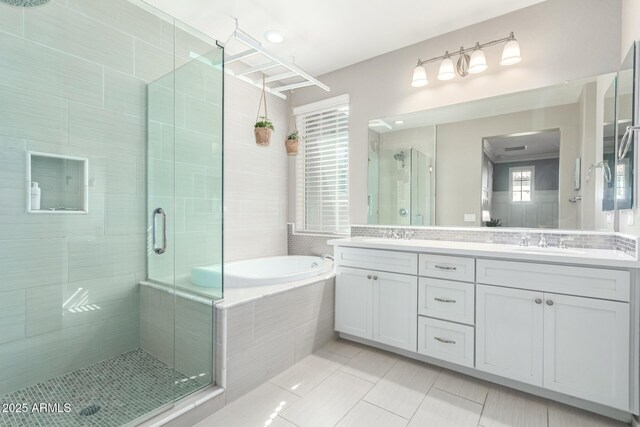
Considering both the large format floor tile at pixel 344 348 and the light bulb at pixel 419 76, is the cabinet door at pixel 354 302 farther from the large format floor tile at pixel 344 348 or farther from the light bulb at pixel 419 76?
the light bulb at pixel 419 76

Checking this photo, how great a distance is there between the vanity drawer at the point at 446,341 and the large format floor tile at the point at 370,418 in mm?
580

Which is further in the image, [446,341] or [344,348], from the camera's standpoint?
[344,348]

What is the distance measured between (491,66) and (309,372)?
2.68 m

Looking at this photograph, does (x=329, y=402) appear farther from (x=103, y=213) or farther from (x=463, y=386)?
(x=103, y=213)

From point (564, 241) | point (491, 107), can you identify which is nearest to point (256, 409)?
point (564, 241)

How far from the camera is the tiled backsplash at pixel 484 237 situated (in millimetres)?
1963

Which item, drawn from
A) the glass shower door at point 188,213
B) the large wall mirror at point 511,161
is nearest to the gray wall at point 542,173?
the large wall mirror at point 511,161

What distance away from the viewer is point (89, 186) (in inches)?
76.7

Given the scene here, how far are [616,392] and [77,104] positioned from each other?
3.39 meters

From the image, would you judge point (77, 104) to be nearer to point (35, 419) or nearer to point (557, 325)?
point (35, 419)

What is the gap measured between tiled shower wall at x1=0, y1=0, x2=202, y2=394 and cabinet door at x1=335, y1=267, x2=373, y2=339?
1490mm

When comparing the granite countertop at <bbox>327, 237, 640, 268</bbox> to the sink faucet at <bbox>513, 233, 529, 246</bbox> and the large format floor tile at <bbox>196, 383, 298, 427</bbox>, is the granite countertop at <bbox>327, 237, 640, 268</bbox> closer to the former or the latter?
the sink faucet at <bbox>513, 233, 529, 246</bbox>

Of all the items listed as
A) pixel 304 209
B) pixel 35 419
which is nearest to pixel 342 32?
pixel 304 209

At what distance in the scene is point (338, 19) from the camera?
2.46 metres
